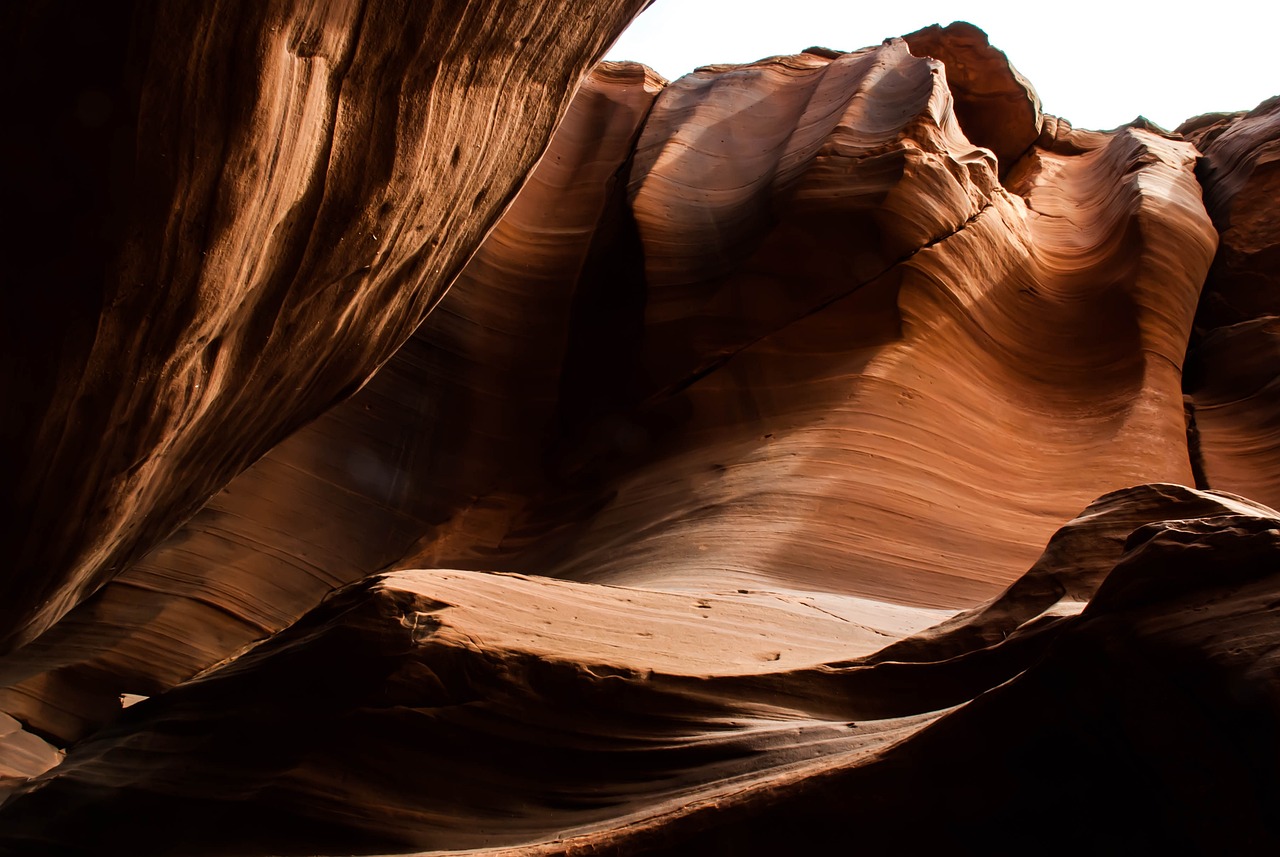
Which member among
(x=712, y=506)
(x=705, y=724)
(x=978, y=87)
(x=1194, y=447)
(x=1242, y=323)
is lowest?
(x=712, y=506)

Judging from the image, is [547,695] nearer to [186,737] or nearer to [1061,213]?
[186,737]

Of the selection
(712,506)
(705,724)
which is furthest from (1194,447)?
(705,724)

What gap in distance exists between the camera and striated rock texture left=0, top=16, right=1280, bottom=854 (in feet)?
7.20

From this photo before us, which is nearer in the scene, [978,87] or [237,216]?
[237,216]

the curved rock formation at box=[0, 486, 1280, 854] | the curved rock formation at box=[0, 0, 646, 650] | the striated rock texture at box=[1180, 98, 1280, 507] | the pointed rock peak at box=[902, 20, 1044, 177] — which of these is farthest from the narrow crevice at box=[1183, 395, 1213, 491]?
the curved rock formation at box=[0, 0, 646, 650]

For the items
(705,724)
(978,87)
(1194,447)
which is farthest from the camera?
(978,87)

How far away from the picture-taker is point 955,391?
698cm

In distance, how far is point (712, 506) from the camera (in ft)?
19.8

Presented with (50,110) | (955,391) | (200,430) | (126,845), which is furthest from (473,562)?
(50,110)

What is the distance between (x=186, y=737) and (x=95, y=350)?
3.79ft

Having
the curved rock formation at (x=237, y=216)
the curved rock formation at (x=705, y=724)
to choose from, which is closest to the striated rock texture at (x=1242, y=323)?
the curved rock formation at (x=705, y=724)

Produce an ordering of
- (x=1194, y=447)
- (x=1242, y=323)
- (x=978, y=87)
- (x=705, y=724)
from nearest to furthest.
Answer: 1. (x=705, y=724)
2. (x=1194, y=447)
3. (x=1242, y=323)
4. (x=978, y=87)

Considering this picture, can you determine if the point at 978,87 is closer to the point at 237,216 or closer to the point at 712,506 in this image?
the point at 712,506

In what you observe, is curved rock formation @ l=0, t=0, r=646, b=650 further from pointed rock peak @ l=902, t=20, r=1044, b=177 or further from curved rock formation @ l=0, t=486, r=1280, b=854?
pointed rock peak @ l=902, t=20, r=1044, b=177
